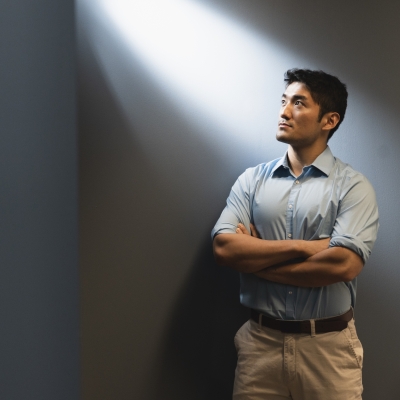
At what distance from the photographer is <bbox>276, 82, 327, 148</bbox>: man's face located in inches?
87.4

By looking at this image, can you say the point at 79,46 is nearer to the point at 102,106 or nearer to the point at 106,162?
the point at 102,106

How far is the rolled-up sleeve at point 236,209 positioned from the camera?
2.19m

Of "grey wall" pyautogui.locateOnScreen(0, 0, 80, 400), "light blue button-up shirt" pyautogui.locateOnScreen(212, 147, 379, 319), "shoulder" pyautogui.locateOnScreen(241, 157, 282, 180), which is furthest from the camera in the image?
"shoulder" pyautogui.locateOnScreen(241, 157, 282, 180)

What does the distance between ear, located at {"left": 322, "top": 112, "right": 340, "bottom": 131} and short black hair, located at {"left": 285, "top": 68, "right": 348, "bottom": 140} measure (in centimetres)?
2

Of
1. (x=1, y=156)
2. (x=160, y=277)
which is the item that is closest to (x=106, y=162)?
(x=1, y=156)

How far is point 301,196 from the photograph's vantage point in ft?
7.18

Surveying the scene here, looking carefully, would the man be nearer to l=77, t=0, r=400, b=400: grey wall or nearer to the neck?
the neck

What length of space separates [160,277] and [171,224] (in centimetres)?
21

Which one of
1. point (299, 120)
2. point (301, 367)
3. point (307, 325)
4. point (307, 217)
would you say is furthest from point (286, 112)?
point (301, 367)

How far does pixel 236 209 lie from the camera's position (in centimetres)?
226

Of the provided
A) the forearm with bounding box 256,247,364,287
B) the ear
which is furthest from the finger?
the ear

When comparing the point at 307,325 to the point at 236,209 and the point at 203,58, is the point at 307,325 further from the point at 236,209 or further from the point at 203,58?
the point at 203,58

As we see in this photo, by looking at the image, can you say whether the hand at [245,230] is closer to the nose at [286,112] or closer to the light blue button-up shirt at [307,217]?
the light blue button-up shirt at [307,217]

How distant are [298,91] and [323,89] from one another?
102 millimetres
